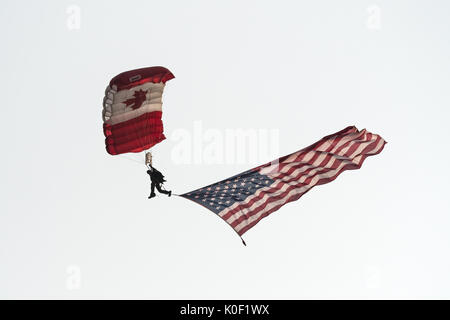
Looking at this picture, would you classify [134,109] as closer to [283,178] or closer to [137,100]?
[137,100]

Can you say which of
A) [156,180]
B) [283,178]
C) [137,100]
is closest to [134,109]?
[137,100]

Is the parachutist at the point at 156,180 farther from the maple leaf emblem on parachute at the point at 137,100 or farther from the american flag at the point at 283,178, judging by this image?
the maple leaf emblem on parachute at the point at 137,100

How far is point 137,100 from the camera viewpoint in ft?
70.5

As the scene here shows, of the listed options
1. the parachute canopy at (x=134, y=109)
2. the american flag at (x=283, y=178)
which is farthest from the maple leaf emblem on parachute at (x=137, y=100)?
the american flag at (x=283, y=178)

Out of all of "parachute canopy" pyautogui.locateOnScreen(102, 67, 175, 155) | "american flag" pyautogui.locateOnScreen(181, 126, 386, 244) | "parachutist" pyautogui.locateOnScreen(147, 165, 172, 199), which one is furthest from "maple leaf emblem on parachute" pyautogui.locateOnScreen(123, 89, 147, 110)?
"american flag" pyautogui.locateOnScreen(181, 126, 386, 244)

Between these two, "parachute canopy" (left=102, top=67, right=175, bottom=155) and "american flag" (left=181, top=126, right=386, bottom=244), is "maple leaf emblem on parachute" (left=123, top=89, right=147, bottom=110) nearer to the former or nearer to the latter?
"parachute canopy" (left=102, top=67, right=175, bottom=155)

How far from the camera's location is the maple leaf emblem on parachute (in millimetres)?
21281

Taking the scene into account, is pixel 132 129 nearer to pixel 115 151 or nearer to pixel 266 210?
pixel 115 151

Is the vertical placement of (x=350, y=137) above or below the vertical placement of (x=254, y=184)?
above

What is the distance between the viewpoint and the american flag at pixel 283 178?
22047 millimetres
